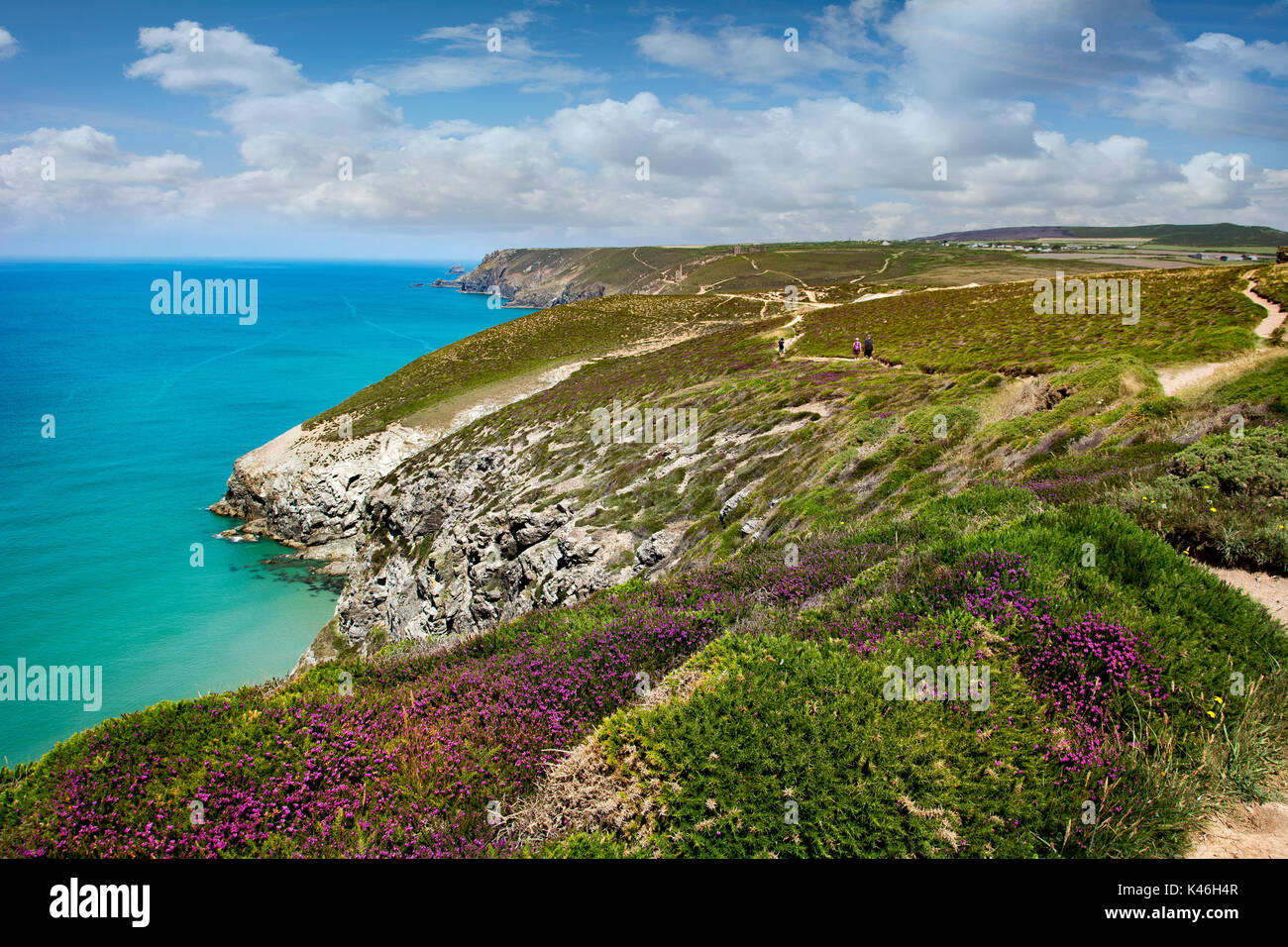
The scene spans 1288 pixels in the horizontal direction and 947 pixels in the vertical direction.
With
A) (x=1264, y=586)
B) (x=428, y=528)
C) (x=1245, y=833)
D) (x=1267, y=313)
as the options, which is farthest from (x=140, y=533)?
(x=1267, y=313)

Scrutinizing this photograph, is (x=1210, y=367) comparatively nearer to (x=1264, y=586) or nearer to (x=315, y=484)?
(x=1264, y=586)

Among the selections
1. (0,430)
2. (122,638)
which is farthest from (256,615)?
(0,430)

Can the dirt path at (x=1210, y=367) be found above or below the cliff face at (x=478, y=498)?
above

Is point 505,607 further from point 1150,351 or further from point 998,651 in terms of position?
point 1150,351

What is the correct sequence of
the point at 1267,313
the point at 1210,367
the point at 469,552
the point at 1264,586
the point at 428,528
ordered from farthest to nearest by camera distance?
the point at 428,528, the point at 469,552, the point at 1267,313, the point at 1210,367, the point at 1264,586

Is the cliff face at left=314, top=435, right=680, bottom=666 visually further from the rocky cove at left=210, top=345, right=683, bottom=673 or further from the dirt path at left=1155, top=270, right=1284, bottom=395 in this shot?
the dirt path at left=1155, top=270, right=1284, bottom=395

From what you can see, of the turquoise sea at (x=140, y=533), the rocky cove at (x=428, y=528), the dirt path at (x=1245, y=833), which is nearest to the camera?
the dirt path at (x=1245, y=833)

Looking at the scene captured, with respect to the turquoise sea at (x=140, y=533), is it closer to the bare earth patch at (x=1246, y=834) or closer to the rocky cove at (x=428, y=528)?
the rocky cove at (x=428, y=528)

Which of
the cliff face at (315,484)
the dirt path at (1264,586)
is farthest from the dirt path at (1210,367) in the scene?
the cliff face at (315,484)
